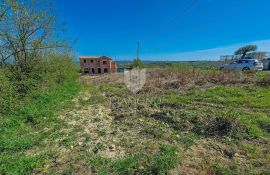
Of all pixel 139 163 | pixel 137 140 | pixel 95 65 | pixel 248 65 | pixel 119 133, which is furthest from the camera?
pixel 95 65

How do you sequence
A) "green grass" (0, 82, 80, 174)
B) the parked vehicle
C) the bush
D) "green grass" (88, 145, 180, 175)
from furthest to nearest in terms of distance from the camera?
the parked vehicle, the bush, "green grass" (0, 82, 80, 174), "green grass" (88, 145, 180, 175)

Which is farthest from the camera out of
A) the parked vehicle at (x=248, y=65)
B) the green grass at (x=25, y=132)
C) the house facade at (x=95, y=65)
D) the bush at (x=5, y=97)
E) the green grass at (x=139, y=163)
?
the house facade at (x=95, y=65)

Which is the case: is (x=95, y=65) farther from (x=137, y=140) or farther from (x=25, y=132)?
(x=137, y=140)

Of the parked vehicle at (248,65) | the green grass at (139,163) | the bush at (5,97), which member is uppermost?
the parked vehicle at (248,65)

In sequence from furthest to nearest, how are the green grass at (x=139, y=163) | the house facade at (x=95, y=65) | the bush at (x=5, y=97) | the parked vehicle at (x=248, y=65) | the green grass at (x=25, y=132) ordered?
the house facade at (x=95, y=65)
the parked vehicle at (x=248, y=65)
the bush at (x=5, y=97)
the green grass at (x=25, y=132)
the green grass at (x=139, y=163)

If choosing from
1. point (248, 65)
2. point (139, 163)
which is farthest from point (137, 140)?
point (248, 65)

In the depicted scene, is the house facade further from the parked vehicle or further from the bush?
the bush

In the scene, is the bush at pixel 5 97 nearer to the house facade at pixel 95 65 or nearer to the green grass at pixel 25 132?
the green grass at pixel 25 132

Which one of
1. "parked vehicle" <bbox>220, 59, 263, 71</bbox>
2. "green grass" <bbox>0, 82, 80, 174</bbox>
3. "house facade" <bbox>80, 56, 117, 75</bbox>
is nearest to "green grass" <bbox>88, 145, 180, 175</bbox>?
"green grass" <bbox>0, 82, 80, 174</bbox>

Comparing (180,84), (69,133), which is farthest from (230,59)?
(69,133)

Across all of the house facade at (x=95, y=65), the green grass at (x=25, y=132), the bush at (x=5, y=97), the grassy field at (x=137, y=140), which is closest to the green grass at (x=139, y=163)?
the grassy field at (x=137, y=140)

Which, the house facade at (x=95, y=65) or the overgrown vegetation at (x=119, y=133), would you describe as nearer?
the overgrown vegetation at (x=119, y=133)

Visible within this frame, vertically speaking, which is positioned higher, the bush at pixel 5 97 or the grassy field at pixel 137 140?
the bush at pixel 5 97

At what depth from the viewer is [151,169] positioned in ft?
7.58
